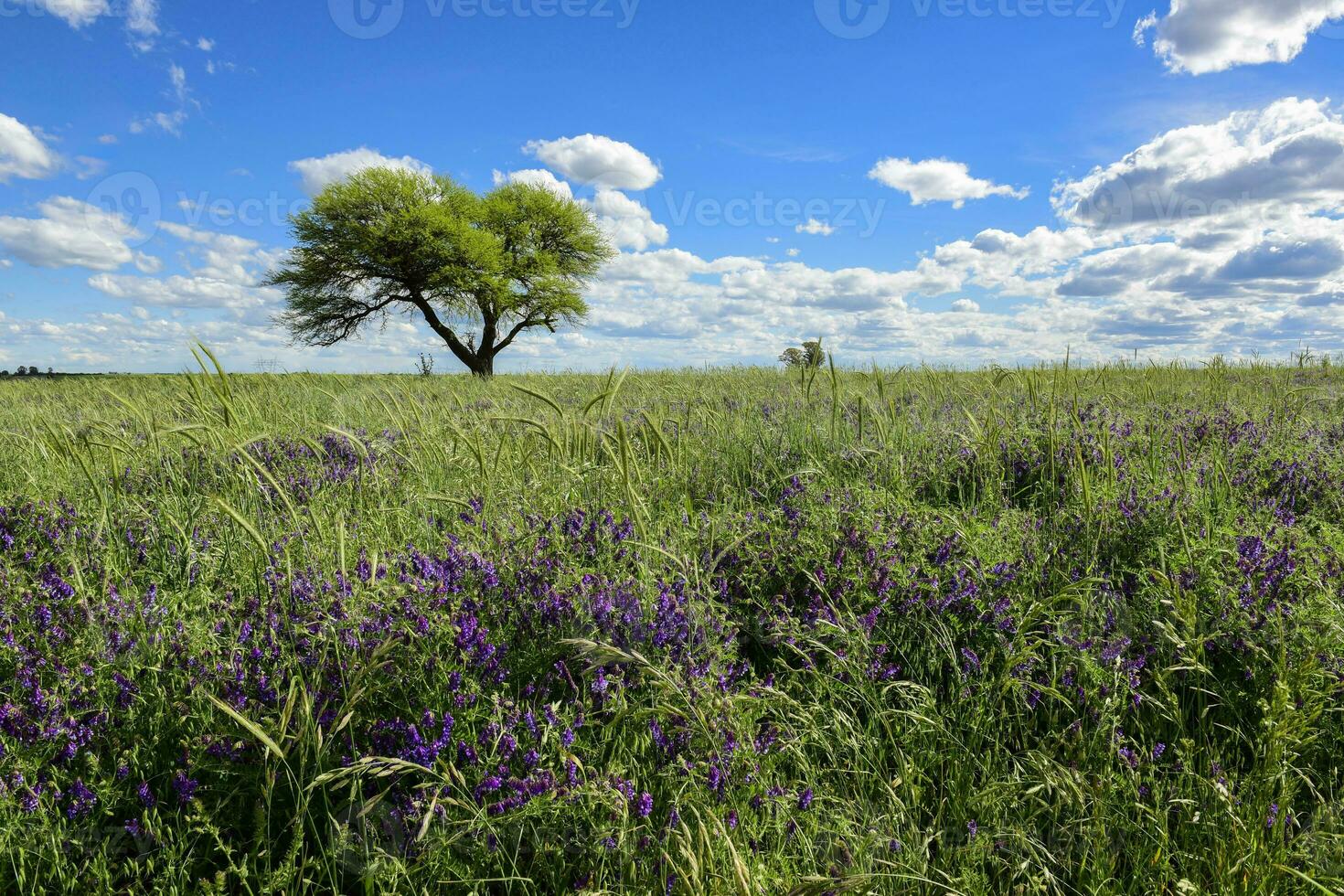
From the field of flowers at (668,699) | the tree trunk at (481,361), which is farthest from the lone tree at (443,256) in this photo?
the field of flowers at (668,699)

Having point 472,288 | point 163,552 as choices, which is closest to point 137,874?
point 163,552

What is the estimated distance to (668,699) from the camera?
181 cm

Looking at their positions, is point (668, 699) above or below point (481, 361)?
below

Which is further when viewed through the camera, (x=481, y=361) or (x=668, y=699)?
(x=481, y=361)

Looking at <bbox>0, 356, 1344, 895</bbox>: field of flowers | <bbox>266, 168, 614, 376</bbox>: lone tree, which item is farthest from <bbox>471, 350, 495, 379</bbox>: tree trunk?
<bbox>0, 356, 1344, 895</bbox>: field of flowers

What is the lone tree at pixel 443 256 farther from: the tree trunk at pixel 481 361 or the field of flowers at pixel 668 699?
the field of flowers at pixel 668 699

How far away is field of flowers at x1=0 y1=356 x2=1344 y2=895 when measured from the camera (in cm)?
155

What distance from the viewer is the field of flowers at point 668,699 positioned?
1.55 m

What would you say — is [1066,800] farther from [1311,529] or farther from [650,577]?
[1311,529]

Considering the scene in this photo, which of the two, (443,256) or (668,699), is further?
(443,256)

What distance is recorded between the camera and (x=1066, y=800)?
1.66 m

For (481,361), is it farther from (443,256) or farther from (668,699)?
(668,699)

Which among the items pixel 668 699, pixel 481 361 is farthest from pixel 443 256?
pixel 668 699

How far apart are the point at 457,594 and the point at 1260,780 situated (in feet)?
6.92
